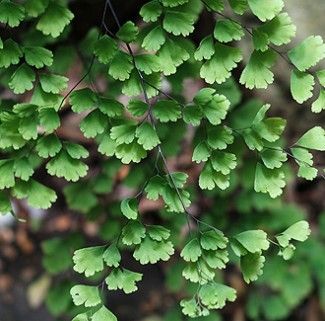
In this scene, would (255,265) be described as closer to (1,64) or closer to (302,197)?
(1,64)

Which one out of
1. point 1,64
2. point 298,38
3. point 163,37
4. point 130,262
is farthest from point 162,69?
point 130,262

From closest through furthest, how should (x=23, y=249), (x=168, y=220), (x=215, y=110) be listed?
(x=215, y=110), (x=168, y=220), (x=23, y=249)

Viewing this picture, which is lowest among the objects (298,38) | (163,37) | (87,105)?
(298,38)

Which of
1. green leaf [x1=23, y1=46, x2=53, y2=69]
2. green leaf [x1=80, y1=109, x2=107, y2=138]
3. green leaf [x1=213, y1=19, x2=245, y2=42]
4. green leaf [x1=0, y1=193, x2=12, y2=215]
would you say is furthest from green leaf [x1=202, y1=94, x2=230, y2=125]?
green leaf [x1=0, y1=193, x2=12, y2=215]

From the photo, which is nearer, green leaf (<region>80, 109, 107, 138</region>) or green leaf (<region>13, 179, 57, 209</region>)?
green leaf (<region>80, 109, 107, 138</region>)

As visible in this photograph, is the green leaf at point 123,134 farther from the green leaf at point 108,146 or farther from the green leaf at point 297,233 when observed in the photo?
the green leaf at point 297,233

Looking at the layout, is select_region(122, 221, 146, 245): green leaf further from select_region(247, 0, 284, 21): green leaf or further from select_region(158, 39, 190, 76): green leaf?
select_region(247, 0, 284, 21): green leaf
